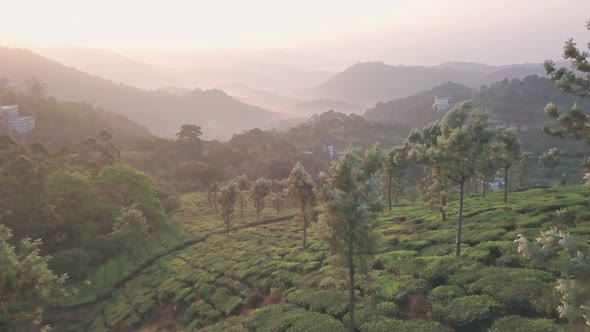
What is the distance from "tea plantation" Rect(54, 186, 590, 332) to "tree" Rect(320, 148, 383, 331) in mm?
1358

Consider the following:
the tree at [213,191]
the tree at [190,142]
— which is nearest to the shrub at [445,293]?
the tree at [213,191]

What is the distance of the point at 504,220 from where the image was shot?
42.7 meters

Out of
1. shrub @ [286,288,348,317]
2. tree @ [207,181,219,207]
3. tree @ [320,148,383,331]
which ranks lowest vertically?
tree @ [207,181,219,207]

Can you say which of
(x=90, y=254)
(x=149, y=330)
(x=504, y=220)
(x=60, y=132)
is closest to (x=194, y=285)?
(x=149, y=330)

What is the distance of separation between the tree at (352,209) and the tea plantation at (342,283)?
1.36 m

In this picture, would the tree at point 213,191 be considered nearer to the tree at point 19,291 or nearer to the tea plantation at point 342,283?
the tea plantation at point 342,283

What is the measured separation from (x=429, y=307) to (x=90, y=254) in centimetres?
5694

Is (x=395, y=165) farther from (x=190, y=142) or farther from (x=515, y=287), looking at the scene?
(x=190, y=142)

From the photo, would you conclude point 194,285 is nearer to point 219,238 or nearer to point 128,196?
point 219,238

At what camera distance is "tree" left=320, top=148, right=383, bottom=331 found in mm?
24188

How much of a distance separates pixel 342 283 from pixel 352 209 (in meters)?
5.83

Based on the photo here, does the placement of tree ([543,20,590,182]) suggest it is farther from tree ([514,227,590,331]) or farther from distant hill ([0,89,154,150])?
distant hill ([0,89,154,150])

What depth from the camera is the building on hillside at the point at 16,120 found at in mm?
159650

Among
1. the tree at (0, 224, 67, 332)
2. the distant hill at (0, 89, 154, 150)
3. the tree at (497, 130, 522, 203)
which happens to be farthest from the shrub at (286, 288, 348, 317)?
the distant hill at (0, 89, 154, 150)
